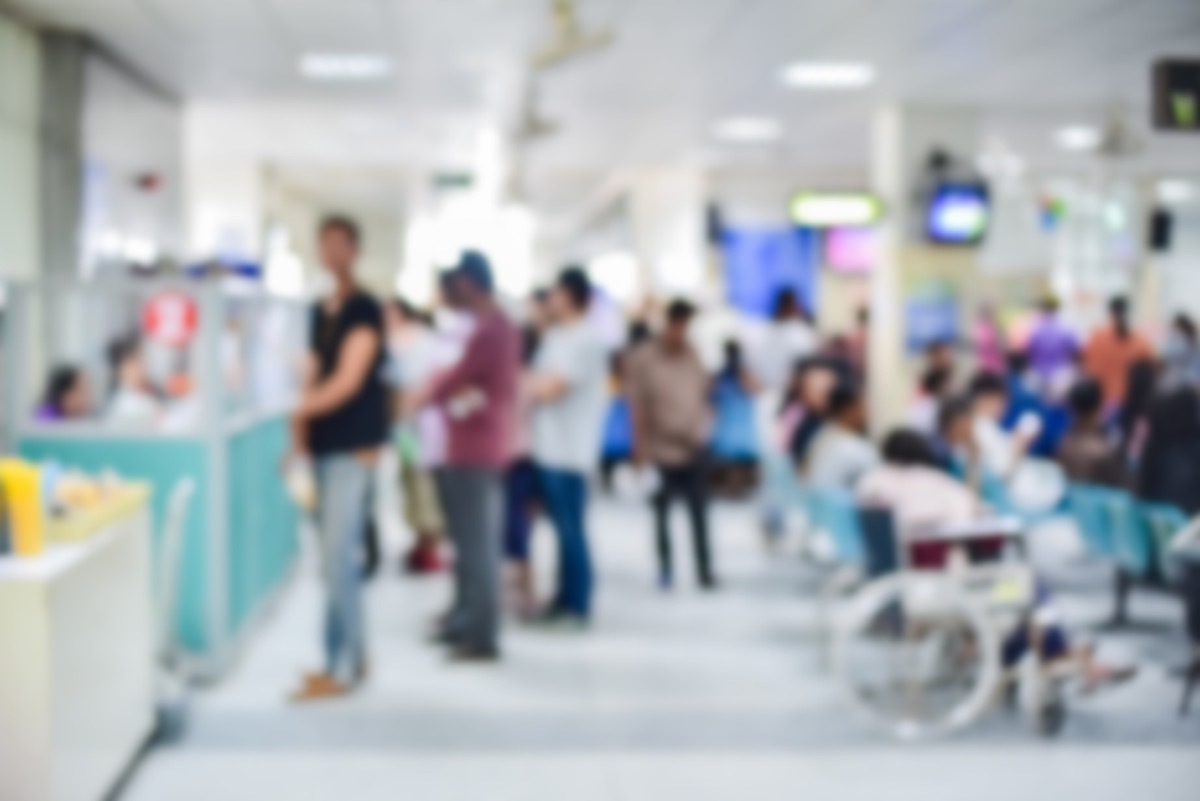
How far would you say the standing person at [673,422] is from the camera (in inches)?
268

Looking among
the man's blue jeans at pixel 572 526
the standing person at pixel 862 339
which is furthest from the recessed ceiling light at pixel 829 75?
the man's blue jeans at pixel 572 526

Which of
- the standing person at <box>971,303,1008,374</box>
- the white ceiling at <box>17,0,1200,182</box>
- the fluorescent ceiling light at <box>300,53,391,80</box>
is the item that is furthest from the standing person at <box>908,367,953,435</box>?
the fluorescent ceiling light at <box>300,53,391,80</box>

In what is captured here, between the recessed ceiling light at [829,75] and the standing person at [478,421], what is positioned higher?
the recessed ceiling light at [829,75]

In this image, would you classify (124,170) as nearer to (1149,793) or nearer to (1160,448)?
(1160,448)

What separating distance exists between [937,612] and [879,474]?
77 cm

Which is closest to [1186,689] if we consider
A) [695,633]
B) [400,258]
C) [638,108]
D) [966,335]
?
[695,633]

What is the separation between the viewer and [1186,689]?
473 cm

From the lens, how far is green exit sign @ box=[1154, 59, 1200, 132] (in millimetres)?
6023

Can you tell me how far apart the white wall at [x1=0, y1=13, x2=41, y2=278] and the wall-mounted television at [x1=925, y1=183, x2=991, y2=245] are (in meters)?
6.04

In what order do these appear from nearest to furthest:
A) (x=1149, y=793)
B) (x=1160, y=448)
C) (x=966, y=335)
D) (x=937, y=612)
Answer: (x=1149, y=793) < (x=937, y=612) < (x=1160, y=448) < (x=966, y=335)

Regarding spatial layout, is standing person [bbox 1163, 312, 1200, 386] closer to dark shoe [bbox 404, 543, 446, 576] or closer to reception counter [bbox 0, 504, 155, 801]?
dark shoe [bbox 404, 543, 446, 576]

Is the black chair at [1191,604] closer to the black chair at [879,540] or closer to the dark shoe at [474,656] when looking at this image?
the black chair at [879,540]

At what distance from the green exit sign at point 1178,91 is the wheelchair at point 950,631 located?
2238 millimetres

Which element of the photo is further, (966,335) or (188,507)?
(966,335)
